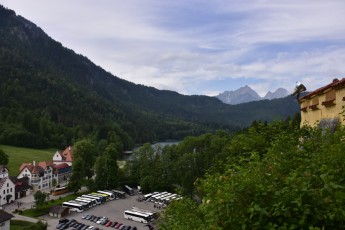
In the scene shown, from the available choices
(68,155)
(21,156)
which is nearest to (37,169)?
(68,155)

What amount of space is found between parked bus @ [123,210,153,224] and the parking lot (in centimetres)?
73

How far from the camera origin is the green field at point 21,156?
90.3 meters

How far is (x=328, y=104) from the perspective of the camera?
1409 centimetres

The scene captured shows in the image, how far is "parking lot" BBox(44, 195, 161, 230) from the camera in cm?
5024

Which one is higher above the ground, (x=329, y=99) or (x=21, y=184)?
(x=329, y=99)

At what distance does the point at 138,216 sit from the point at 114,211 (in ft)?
22.6

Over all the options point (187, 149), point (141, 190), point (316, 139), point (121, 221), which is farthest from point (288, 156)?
point (141, 190)

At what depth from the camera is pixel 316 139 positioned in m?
11.5

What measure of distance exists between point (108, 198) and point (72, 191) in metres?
9.44

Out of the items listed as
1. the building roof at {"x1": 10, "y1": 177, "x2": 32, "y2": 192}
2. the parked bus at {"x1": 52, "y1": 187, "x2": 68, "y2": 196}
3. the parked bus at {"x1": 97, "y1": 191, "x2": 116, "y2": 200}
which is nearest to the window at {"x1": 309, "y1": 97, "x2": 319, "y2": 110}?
the parked bus at {"x1": 97, "y1": 191, "x2": 116, "y2": 200}

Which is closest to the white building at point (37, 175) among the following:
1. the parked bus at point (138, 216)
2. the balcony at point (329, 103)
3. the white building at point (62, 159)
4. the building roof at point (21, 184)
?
the building roof at point (21, 184)

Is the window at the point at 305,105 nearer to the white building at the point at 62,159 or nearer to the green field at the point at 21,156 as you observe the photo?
the green field at the point at 21,156

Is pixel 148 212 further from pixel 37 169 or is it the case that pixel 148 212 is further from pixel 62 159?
pixel 62 159

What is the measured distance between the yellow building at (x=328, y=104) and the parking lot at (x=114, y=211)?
36.8 meters
